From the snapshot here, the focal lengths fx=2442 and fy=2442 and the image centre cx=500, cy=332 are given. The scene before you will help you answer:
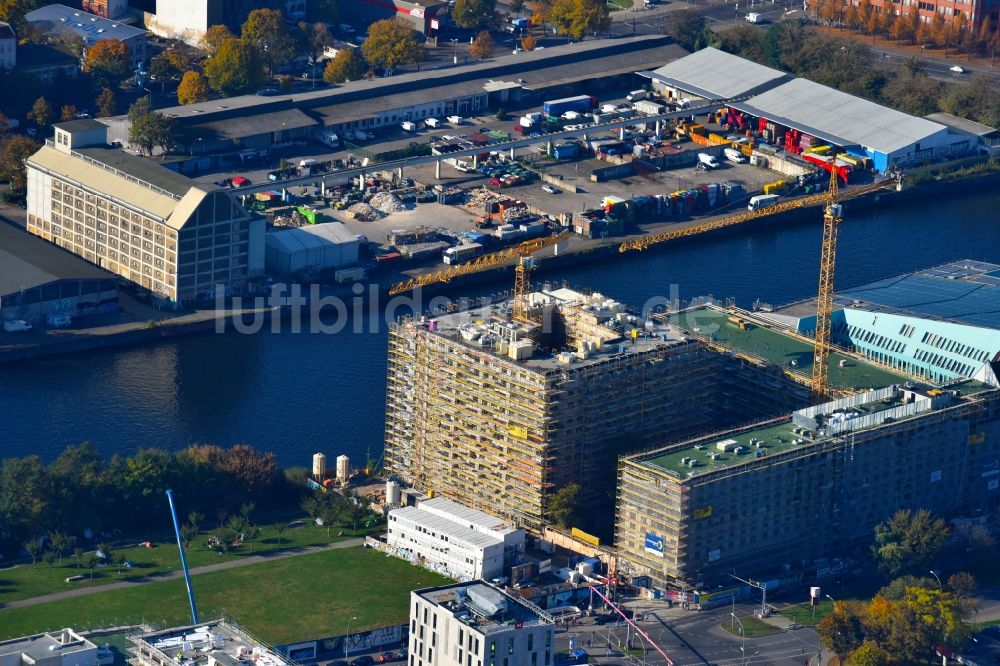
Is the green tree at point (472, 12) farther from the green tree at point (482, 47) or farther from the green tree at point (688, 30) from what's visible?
the green tree at point (688, 30)

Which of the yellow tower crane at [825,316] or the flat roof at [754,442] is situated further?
the yellow tower crane at [825,316]

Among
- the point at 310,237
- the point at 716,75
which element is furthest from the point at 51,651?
the point at 716,75

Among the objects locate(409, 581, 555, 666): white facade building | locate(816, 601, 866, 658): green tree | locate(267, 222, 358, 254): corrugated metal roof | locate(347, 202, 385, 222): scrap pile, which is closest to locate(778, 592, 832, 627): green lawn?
locate(816, 601, 866, 658): green tree

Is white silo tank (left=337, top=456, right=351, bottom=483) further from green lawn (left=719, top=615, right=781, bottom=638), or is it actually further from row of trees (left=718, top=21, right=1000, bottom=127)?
row of trees (left=718, top=21, right=1000, bottom=127)

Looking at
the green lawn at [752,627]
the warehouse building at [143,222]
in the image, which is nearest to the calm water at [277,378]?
the warehouse building at [143,222]

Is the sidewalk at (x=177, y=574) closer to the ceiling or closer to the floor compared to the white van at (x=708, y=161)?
closer to the floor

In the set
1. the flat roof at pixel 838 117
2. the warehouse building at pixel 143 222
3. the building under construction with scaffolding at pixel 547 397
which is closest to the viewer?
the building under construction with scaffolding at pixel 547 397

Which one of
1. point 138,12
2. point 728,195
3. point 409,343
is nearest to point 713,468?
point 409,343
